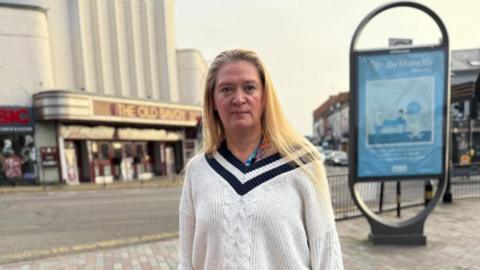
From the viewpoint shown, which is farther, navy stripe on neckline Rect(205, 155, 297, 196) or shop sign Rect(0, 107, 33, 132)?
shop sign Rect(0, 107, 33, 132)

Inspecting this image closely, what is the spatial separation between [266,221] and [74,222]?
26.4 feet

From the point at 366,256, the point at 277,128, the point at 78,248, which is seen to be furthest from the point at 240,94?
the point at 78,248

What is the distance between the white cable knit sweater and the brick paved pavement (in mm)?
3264

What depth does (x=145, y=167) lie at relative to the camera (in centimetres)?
2111

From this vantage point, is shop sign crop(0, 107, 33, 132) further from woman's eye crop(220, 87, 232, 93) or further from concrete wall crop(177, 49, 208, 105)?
woman's eye crop(220, 87, 232, 93)

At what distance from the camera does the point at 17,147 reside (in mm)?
A: 15820

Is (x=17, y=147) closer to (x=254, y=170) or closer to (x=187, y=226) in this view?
(x=187, y=226)

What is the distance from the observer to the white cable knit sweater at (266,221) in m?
1.30

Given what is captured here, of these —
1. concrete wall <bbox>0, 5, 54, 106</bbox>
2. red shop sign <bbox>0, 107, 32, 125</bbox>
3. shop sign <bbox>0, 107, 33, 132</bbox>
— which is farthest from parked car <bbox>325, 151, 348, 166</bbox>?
red shop sign <bbox>0, 107, 32, 125</bbox>

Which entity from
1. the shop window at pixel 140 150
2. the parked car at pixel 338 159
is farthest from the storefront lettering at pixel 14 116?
the parked car at pixel 338 159

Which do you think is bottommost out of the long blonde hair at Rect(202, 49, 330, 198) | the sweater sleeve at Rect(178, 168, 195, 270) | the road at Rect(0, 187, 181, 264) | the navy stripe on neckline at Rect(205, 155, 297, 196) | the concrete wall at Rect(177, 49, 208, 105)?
the road at Rect(0, 187, 181, 264)

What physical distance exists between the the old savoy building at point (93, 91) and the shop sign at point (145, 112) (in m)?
0.06

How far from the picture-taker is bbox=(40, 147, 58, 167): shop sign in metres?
16.0

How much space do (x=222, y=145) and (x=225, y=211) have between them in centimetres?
38
